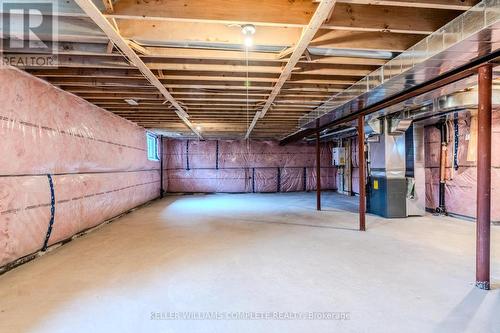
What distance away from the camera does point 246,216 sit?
5477 millimetres

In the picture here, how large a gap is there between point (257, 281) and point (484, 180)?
2.13 meters

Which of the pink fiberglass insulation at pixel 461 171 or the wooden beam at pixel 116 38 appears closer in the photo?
the wooden beam at pixel 116 38

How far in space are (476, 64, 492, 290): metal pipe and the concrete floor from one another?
0.64 feet

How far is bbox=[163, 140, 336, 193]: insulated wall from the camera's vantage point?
9.92 m

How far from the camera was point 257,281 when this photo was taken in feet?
7.89

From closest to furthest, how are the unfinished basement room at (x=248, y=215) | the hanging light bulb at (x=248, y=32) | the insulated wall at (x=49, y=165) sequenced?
the unfinished basement room at (x=248, y=215)
the hanging light bulb at (x=248, y=32)
the insulated wall at (x=49, y=165)

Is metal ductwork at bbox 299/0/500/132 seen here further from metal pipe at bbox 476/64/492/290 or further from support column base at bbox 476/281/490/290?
support column base at bbox 476/281/490/290

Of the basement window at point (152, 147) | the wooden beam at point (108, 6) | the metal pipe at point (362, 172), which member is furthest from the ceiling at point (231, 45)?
the basement window at point (152, 147)

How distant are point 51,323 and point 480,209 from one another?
11.1 feet

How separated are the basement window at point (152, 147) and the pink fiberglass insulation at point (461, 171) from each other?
705 centimetres

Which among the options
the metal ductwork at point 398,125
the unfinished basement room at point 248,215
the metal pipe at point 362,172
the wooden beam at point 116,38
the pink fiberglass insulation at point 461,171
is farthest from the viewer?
the metal ductwork at point 398,125

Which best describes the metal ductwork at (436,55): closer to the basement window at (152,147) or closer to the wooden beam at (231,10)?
the wooden beam at (231,10)

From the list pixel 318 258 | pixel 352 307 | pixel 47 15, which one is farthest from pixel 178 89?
pixel 352 307

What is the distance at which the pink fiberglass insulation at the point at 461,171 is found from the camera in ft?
14.9
